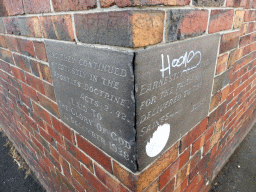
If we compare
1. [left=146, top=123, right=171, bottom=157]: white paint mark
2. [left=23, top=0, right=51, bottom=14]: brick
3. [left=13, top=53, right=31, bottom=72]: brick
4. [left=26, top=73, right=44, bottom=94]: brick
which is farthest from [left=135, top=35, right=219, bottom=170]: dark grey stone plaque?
[left=13, top=53, right=31, bottom=72]: brick

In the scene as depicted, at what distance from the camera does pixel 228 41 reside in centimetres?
92

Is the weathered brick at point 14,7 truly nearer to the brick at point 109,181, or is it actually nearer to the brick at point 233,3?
the brick at point 109,181

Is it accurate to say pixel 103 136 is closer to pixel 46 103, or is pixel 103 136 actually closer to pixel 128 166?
pixel 128 166

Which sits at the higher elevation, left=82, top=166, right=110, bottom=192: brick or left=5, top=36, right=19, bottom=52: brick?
left=5, top=36, right=19, bottom=52: brick

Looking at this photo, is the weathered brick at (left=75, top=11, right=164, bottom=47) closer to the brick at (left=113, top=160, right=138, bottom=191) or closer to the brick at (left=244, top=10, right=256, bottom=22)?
the brick at (left=113, top=160, right=138, bottom=191)

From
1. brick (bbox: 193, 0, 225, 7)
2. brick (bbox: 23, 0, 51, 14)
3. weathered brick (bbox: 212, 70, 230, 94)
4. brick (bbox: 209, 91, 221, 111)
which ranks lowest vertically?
brick (bbox: 209, 91, 221, 111)

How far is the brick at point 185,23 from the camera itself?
1.75 ft

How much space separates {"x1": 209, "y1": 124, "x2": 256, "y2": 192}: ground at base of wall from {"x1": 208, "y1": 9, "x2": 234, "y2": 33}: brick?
61.9 inches

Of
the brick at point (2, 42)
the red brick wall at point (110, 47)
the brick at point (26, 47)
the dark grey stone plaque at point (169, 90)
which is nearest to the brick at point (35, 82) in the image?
the red brick wall at point (110, 47)

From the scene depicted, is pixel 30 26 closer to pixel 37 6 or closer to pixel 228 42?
pixel 37 6

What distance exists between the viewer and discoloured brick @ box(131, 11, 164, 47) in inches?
17.2

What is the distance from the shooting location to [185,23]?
1.92ft

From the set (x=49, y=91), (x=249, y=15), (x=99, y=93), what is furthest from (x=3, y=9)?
(x=249, y=15)

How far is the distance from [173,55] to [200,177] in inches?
40.7
